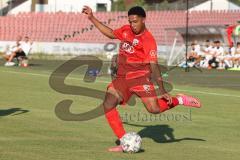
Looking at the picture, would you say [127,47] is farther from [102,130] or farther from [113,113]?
[102,130]

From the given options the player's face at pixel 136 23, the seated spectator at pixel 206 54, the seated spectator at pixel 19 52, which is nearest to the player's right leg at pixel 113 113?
the player's face at pixel 136 23

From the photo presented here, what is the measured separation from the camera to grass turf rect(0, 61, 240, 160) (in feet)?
33.3

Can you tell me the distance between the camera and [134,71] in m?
11.0

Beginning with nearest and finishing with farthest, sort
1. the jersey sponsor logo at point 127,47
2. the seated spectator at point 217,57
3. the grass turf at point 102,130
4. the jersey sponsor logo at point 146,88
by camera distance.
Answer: the grass turf at point 102,130 < the jersey sponsor logo at point 127,47 < the jersey sponsor logo at point 146,88 < the seated spectator at point 217,57

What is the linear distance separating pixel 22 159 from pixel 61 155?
2.05 feet

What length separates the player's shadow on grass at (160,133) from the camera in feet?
39.1

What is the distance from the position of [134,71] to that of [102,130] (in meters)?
2.22

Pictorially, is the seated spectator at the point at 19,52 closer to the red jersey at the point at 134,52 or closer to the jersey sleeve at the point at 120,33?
the red jersey at the point at 134,52

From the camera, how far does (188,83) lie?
28.1 meters

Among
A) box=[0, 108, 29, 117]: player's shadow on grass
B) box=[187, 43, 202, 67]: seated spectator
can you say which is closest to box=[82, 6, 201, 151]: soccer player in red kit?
box=[0, 108, 29, 117]: player's shadow on grass

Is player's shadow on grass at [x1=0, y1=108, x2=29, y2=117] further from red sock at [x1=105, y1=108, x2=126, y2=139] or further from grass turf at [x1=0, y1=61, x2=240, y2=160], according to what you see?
red sock at [x1=105, y1=108, x2=126, y2=139]

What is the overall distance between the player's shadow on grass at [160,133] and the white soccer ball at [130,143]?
147 cm

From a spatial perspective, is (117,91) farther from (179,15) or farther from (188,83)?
(179,15)

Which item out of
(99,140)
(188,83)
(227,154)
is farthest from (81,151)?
(188,83)
